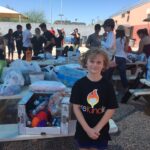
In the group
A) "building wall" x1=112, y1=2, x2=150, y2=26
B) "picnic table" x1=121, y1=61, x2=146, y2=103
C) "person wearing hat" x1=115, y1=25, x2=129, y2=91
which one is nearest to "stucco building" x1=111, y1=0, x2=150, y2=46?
"building wall" x1=112, y1=2, x2=150, y2=26

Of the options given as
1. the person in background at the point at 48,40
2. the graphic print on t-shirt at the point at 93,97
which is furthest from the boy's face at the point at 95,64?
the person in background at the point at 48,40

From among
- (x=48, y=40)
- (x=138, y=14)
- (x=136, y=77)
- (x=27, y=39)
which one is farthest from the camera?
(x=138, y=14)

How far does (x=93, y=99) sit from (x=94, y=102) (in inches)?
0.9

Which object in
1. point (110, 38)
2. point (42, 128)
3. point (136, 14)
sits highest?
point (136, 14)

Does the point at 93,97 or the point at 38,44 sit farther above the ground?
the point at 93,97

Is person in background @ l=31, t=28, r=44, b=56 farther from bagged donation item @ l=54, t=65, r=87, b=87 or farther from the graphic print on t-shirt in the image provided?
the graphic print on t-shirt

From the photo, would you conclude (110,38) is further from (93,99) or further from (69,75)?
(93,99)

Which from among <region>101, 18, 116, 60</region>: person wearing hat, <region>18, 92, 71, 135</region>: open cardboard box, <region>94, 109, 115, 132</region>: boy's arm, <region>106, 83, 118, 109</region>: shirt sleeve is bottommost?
<region>18, 92, 71, 135</region>: open cardboard box

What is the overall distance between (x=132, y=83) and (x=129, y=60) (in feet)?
2.14

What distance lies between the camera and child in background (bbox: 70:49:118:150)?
229cm

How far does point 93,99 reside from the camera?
2285 mm

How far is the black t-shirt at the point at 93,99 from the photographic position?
229 cm

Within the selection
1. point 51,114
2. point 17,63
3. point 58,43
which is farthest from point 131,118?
point 58,43

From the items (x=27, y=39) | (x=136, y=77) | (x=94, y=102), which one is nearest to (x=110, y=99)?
(x=94, y=102)
